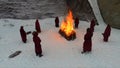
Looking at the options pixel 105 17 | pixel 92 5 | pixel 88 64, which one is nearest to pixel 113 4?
pixel 105 17

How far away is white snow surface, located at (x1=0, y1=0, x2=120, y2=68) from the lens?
1391 cm

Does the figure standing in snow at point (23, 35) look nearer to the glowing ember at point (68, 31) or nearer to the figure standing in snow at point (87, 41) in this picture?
the glowing ember at point (68, 31)

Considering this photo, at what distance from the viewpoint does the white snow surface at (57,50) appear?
1391cm

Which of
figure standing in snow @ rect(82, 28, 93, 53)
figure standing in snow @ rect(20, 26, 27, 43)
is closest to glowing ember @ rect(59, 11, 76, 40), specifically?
figure standing in snow @ rect(82, 28, 93, 53)

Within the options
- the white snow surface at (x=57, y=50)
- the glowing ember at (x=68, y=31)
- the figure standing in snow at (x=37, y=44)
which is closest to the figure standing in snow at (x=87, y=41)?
the white snow surface at (x=57, y=50)

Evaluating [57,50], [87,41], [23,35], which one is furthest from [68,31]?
[23,35]

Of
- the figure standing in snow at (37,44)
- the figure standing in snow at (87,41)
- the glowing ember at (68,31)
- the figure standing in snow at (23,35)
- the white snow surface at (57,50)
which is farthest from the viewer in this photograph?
the glowing ember at (68,31)

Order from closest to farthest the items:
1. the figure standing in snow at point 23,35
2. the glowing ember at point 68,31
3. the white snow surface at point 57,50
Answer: the white snow surface at point 57,50 < the figure standing in snow at point 23,35 < the glowing ember at point 68,31

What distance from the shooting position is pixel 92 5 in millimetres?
21094

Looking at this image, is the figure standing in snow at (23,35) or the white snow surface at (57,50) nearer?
the white snow surface at (57,50)

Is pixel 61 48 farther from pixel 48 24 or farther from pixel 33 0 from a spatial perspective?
pixel 33 0

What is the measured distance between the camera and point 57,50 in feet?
49.8

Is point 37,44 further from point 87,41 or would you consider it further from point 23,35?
point 87,41

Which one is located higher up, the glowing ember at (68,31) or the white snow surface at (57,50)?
the glowing ember at (68,31)
